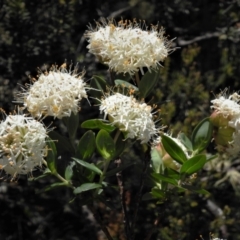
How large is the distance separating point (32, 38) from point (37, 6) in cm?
19

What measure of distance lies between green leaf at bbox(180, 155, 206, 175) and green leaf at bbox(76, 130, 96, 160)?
195mm

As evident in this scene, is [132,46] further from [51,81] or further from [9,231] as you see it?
[9,231]

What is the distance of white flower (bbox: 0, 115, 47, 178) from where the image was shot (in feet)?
4.45

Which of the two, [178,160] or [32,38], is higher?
[178,160]

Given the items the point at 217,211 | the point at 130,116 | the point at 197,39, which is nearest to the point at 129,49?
the point at 130,116

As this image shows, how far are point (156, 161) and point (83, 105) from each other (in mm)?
1743

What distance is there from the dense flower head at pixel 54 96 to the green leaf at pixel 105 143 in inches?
3.8

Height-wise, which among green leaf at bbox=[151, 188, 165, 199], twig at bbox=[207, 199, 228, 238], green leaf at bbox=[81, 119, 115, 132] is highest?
green leaf at bbox=[81, 119, 115, 132]

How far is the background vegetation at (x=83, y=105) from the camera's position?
9.64 ft

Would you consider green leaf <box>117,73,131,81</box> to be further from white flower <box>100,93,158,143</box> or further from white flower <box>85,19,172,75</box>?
white flower <box>100,93,158,143</box>

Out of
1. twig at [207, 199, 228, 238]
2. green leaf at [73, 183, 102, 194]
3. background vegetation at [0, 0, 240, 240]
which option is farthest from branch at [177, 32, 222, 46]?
green leaf at [73, 183, 102, 194]

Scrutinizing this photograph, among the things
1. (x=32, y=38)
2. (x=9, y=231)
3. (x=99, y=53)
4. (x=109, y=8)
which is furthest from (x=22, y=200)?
(x=99, y=53)

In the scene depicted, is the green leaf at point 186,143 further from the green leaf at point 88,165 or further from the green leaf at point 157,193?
the green leaf at point 88,165

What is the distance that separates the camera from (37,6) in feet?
10.7
